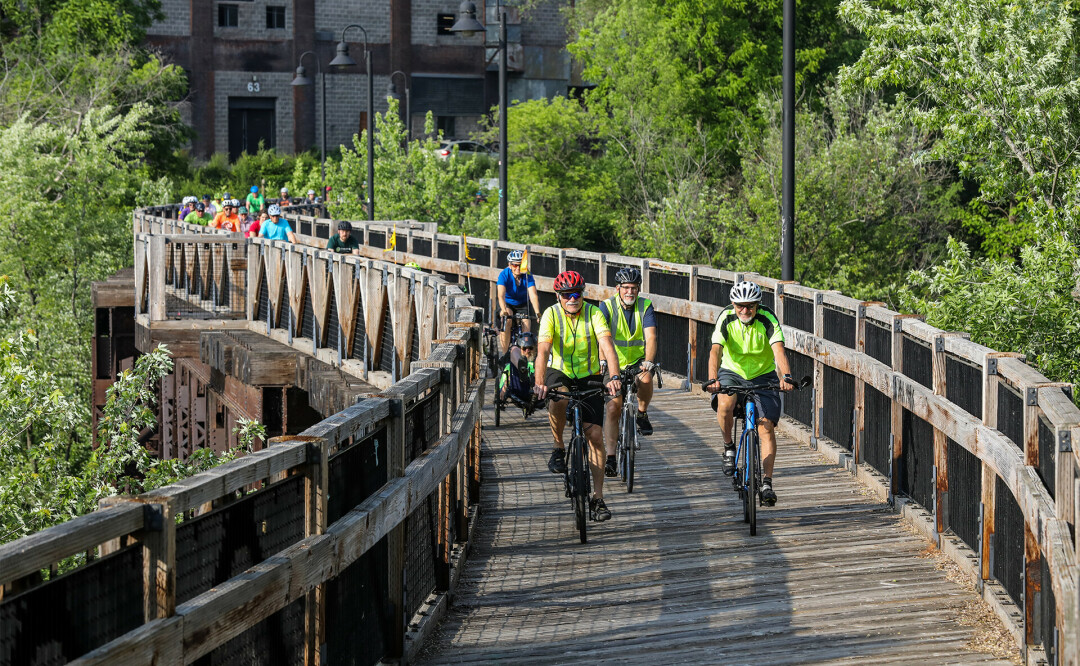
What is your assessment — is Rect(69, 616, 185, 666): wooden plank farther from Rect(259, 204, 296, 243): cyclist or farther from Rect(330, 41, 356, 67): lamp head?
Rect(330, 41, 356, 67): lamp head

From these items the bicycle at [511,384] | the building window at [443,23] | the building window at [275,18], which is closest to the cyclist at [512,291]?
the bicycle at [511,384]

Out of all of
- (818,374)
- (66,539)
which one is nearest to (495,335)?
(818,374)

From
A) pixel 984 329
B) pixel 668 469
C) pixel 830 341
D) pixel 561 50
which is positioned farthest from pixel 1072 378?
pixel 561 50

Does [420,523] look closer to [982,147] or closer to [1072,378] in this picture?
[1072,378]

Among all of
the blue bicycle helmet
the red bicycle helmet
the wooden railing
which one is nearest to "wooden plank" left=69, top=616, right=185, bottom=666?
the wooden railing

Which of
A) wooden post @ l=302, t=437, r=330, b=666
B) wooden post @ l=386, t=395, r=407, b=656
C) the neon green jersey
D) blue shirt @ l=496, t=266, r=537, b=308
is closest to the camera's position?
wooden post @ l=302, t=437, r=330, b=666

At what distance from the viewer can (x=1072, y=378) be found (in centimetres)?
1606

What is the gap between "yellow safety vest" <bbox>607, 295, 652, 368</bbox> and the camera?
42.9 ft

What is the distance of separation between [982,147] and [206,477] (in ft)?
66.0

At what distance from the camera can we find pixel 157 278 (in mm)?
21375

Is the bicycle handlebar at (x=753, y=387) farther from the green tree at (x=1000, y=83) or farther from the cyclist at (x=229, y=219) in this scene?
the cyclist at (x=229, y=219)

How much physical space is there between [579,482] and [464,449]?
4.08 feet

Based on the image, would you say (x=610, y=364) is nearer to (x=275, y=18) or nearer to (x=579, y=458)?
(x=579, y=458)

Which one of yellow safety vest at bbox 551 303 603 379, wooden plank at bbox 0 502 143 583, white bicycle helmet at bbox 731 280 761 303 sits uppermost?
white bicycle helmet at bbox 731 280 761 303
